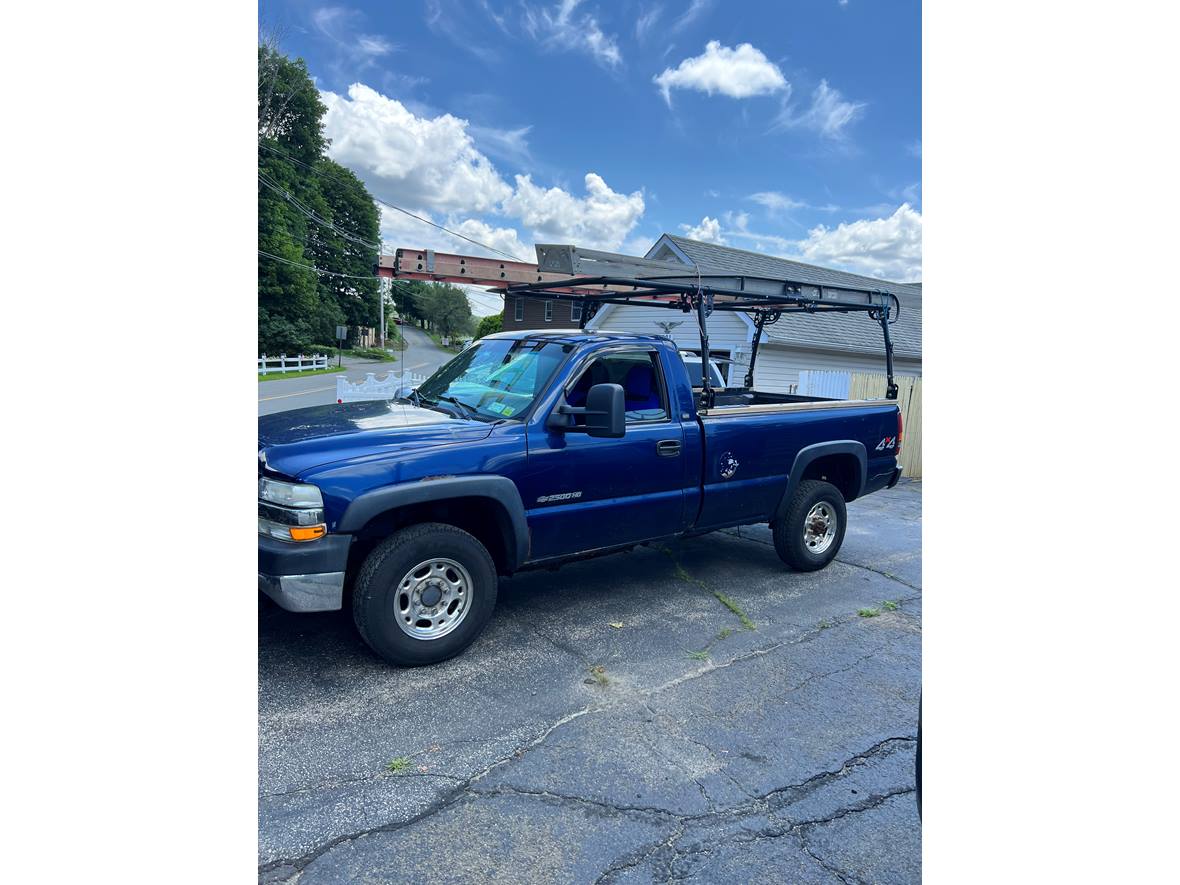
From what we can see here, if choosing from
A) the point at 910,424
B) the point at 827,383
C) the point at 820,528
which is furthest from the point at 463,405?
the point at 827,383

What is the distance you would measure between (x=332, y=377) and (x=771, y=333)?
19.0 metres

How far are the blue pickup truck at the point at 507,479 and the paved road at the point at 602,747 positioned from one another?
0.49m

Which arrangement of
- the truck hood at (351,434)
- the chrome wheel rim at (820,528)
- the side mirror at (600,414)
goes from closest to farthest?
the truck hood at (351,434) → the side mirror at (600,414) → the chrome wheel rim at (820,528)

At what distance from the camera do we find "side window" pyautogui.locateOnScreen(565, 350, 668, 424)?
4.86 metres

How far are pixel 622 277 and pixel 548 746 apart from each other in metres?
3.37

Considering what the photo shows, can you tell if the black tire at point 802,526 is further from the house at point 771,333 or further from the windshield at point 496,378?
the house at point 771,333

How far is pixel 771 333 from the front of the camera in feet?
57.7

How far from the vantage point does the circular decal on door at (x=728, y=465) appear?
16.9 feet

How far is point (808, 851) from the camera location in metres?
2.56

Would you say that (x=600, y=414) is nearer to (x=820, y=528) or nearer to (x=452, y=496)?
(x=452, y=496)

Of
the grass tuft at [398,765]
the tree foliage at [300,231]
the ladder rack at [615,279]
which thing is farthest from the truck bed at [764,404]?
the tree foliage at [300,231]

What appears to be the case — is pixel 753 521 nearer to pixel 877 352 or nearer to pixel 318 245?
pixel 877 352

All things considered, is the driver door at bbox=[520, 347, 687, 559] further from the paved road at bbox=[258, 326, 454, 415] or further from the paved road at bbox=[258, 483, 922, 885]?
the paved road at bbox=[258, 326, 454, 415]

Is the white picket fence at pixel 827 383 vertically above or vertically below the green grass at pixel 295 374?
below
